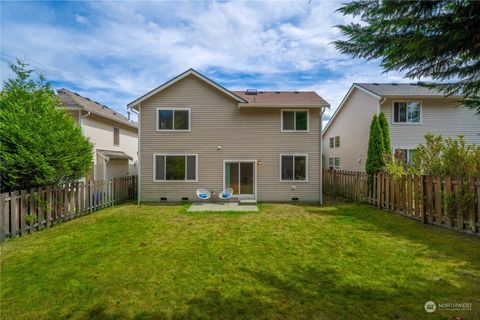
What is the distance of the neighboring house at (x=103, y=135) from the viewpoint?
1337 centimetres

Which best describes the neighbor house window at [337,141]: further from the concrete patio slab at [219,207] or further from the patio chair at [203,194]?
the patio chair at [203,194]

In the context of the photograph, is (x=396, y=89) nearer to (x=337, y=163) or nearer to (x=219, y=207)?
(x=337, y=163)

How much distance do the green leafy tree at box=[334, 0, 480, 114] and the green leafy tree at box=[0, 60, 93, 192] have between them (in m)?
8.63

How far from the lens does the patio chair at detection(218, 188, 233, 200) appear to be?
39.4 ft

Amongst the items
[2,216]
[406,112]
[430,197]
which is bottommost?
[2,216]

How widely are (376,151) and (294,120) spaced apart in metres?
4.34

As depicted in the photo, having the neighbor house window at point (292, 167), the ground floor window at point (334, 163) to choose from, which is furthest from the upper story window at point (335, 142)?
the neighbor house window at point (292, 167)

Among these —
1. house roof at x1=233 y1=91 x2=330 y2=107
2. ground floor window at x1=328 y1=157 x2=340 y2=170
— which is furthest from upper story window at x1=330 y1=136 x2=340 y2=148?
house roof at x1=233 y1=91 x2=330 y2=107

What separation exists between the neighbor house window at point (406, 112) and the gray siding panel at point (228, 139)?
5748 millimetres

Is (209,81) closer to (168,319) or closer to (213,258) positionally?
(213,258)

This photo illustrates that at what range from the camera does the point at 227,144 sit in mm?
12531

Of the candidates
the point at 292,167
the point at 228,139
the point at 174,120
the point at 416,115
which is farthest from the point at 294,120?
the point at 416,115

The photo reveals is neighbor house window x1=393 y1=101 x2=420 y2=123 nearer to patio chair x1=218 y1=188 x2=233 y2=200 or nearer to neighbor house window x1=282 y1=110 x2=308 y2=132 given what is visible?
neighbor house window x1=282 y1=110 x2=308 y2=132

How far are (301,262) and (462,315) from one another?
97.1 inches
